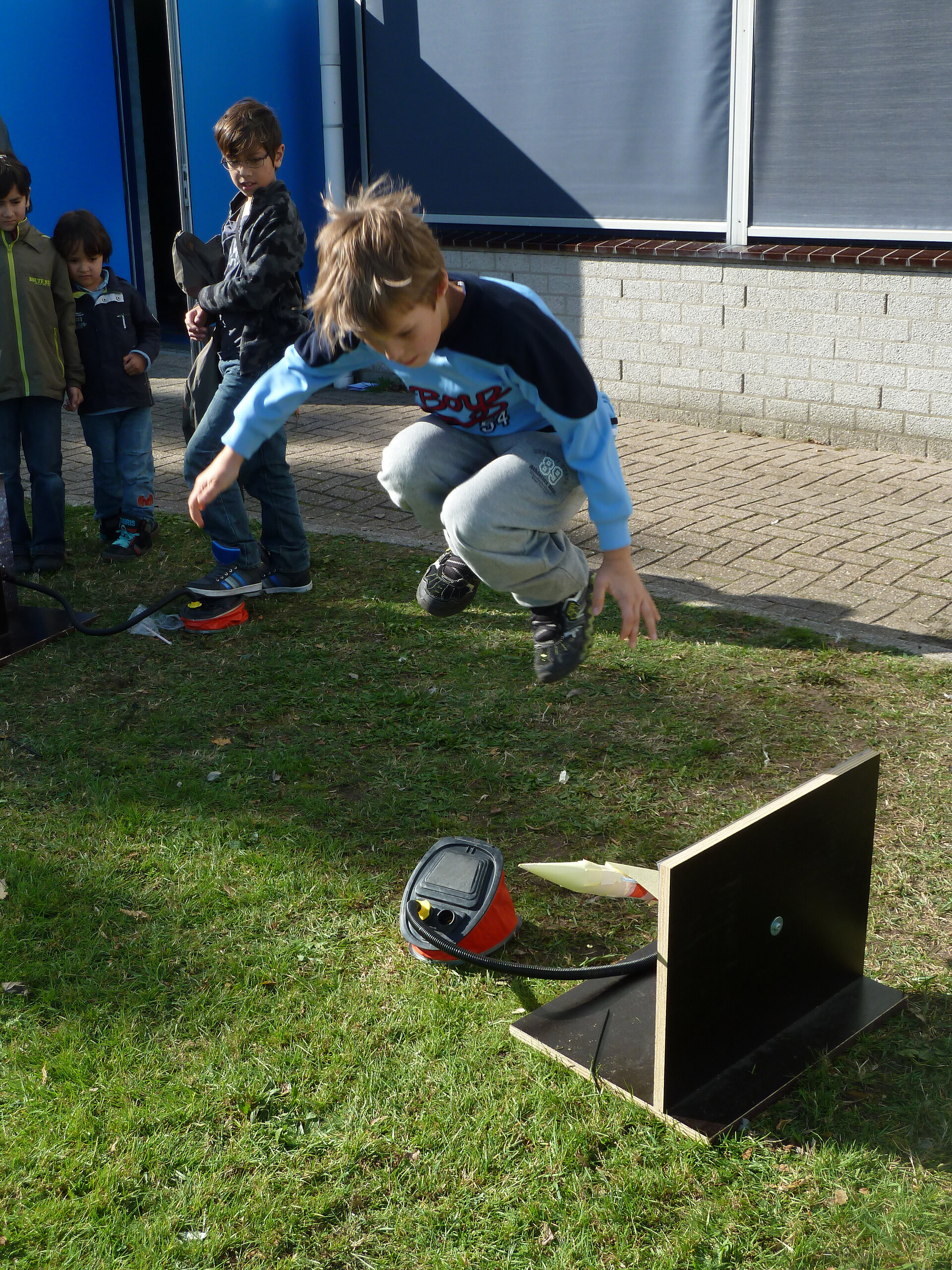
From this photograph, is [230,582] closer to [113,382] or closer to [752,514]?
[113,382]

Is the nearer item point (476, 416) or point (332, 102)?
point (476, 416)

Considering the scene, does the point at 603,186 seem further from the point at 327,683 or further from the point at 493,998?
the point at 493,998

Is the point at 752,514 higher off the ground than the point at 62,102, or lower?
lower

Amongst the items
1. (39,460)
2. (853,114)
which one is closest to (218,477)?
(39,460)

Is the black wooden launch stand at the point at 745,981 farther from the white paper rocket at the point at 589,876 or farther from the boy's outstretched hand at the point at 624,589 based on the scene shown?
the boy's outstretched hand at the point at 624,589

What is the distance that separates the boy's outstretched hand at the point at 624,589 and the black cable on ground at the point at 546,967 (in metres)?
0.80

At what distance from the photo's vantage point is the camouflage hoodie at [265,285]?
509cm

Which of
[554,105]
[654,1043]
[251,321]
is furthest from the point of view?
[554,105]

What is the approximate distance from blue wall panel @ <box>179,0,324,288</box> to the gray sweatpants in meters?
7.98

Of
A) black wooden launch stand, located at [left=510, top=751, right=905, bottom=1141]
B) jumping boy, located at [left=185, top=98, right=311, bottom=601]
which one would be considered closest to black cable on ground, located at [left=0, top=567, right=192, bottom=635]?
jumping boy, located at [left=185, top=98, right=311, bottom=601]

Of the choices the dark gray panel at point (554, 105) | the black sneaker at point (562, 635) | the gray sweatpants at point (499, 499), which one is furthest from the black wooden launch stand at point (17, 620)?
the dark gray panel at point (554, 105)

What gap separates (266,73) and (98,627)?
23.7 feet

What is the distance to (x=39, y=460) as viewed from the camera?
6.30 meters

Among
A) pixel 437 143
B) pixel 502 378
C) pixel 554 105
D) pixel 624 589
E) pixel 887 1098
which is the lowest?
pixel 887 1098
